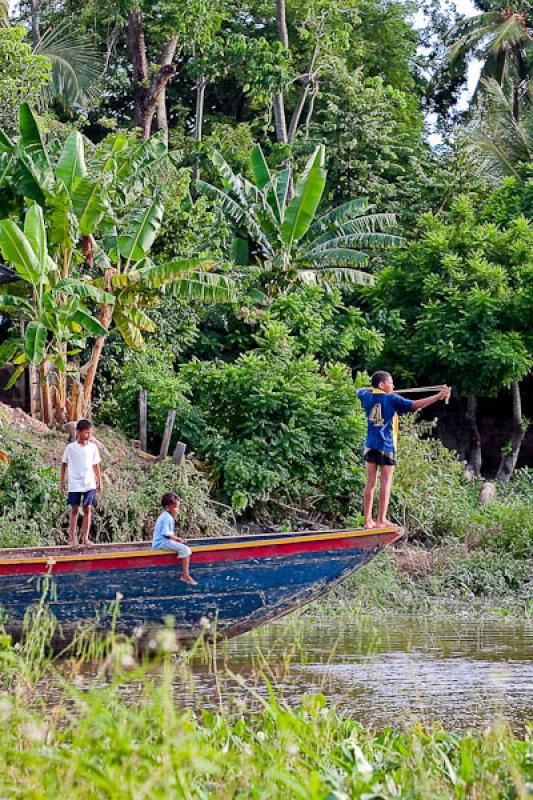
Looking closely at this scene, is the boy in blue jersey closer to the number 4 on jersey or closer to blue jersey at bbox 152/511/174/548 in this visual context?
the number 4 on jersey

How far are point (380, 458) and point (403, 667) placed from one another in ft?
5.19

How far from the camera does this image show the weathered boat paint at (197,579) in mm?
8727

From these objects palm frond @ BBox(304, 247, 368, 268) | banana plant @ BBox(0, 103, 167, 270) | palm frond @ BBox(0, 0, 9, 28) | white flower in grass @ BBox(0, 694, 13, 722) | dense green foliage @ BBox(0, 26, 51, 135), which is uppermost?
palm frond @ BBox(0, 0, 9, 28)

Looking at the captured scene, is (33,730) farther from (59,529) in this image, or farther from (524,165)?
(524,165)

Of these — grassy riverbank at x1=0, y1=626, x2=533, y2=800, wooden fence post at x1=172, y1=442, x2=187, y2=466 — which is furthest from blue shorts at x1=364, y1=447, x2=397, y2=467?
wooden fence post at x1=172, y1=442, x2=187, y2=466

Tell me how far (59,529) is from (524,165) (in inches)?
518

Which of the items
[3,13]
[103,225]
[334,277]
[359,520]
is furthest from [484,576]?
[3,13]

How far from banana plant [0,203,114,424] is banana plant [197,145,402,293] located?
493 cm

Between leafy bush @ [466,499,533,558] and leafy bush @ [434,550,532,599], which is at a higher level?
leafy bush @ [466,499,533,558]

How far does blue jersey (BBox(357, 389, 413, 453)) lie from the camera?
8.95 m

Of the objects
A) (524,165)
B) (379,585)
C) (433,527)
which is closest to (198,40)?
(524,165)

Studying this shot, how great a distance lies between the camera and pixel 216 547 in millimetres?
8789

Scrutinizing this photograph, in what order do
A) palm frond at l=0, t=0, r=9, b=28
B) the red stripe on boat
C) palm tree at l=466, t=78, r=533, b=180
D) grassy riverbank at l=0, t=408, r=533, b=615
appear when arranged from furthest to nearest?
1. palm tree at l=466, t=78, r=533, b=180
2. palm frond at l=0, t=0, r=9, b=28
3. grassy riverbank at l=0, t=408, r=533, b=615
4. the red stripe on boat

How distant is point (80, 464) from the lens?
10.1 m
